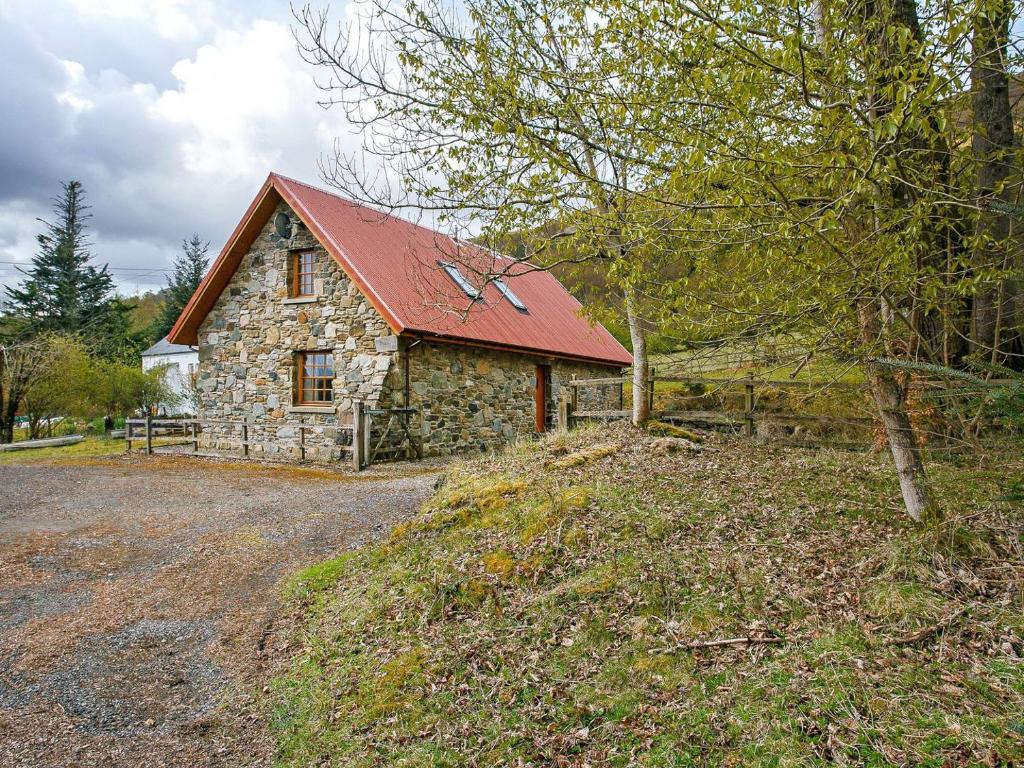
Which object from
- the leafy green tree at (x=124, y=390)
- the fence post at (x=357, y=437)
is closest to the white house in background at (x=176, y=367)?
the leafy green tree at (x=124, y=390)

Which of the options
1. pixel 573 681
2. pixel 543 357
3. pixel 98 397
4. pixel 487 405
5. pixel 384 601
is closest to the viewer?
pixel 573 681

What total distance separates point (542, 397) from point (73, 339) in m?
18.3

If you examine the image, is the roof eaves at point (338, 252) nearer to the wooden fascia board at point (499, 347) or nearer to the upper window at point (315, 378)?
the wooden fascia board at point (499, 347)

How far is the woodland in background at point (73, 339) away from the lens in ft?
63.5

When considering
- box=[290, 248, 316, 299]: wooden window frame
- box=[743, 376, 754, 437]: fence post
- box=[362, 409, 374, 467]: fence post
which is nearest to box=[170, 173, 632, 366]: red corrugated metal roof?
box=[290, 248, 316, 299]: wooden window frame

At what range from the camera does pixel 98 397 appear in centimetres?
2230

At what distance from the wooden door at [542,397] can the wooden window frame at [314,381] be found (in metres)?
5.55

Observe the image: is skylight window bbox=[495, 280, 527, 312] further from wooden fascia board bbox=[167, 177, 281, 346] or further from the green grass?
the green grass

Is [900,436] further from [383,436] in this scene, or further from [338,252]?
[338,252]

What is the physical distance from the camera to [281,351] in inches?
591

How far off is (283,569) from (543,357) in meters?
11.7

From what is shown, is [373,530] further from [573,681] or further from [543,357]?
[543,357]

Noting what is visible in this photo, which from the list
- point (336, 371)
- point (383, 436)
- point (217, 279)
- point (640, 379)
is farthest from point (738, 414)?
point (217, 279)

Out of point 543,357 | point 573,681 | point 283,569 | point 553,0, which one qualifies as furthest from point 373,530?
point 543,357
